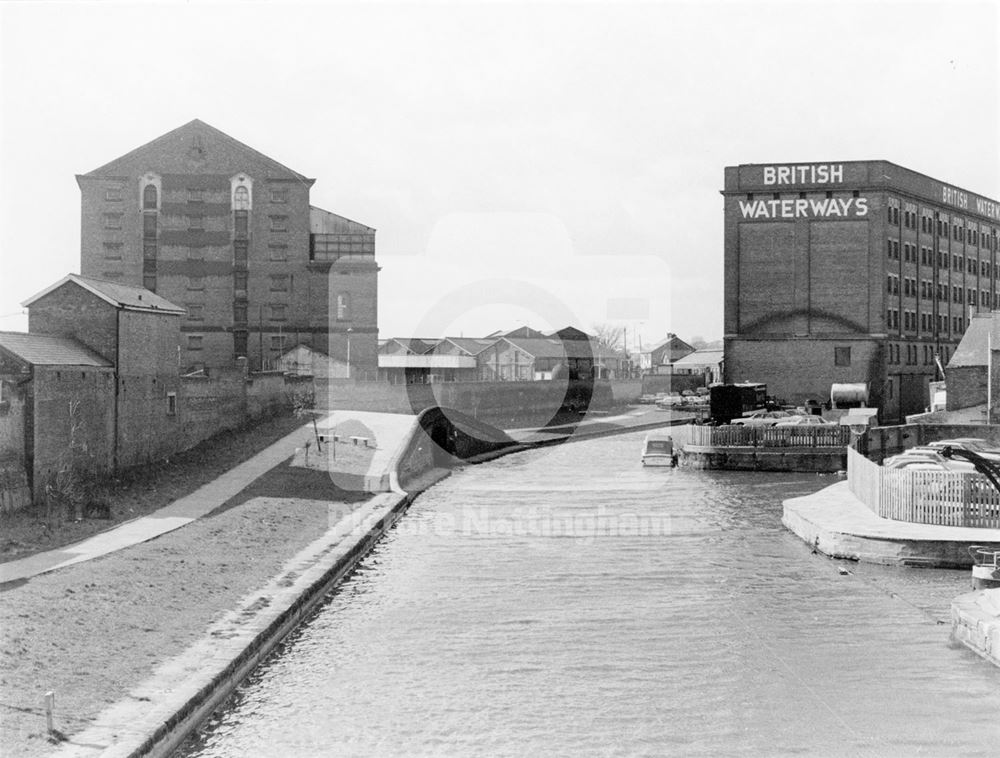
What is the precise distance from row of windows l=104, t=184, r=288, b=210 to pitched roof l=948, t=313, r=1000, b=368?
40687mm

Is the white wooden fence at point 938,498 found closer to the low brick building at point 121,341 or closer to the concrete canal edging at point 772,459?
the concrete canal edging at point 772,459

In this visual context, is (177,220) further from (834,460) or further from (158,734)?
(158,734)

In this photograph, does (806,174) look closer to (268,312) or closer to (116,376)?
(268,312)

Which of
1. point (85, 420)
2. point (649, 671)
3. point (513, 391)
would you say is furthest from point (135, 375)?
point (513, 391)

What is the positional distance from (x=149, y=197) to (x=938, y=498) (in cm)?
5347

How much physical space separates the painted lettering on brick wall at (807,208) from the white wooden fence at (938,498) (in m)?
47.8

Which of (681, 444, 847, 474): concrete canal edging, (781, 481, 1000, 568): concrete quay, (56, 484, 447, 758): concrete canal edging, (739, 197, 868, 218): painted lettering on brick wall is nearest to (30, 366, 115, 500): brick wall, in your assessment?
(56, 484, 447, 758): concrete canal edging

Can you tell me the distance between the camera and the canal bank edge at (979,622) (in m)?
16.0

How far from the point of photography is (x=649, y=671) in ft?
53.1

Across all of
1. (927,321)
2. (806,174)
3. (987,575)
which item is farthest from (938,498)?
(927,321)

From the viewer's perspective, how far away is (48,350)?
34469 mm

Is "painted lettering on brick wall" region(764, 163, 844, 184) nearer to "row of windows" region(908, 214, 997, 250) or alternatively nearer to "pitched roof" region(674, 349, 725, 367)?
"row of windows" region(908, 214, 997, 250)

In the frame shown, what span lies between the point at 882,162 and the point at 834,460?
3208 cm

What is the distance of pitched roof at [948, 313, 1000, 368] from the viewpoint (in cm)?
6175
